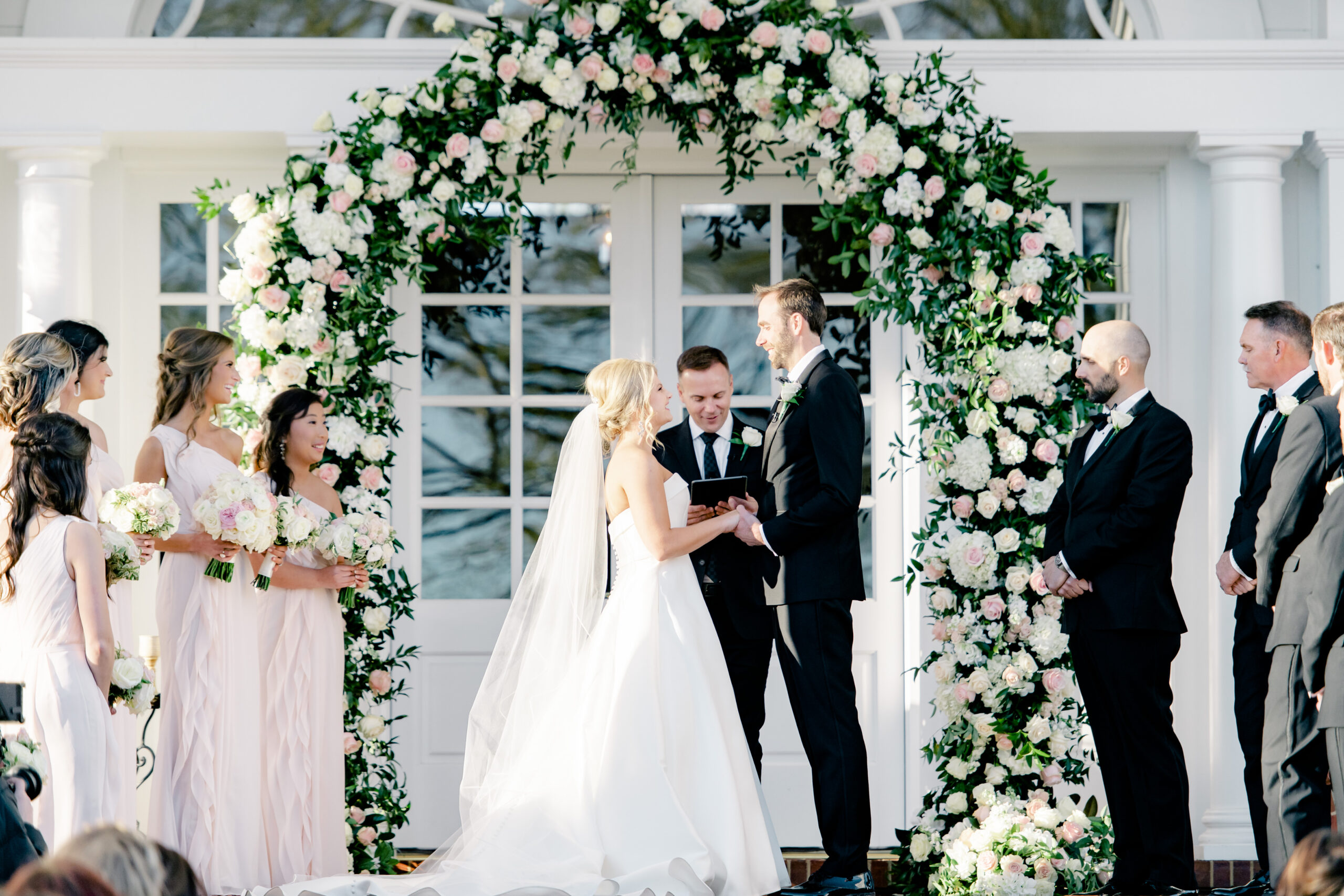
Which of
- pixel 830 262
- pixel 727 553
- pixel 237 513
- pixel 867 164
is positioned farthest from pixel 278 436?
pixel 867 164

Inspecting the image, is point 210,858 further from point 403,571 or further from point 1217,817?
point 1217,817

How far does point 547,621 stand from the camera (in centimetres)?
492

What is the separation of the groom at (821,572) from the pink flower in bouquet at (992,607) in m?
0.56

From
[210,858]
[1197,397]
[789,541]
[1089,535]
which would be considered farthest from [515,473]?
[1197,397]

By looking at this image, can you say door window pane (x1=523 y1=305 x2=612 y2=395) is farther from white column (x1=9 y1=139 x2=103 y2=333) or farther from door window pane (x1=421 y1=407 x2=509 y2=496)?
white column (x1=9 y1=139 x2=103 y2=333)

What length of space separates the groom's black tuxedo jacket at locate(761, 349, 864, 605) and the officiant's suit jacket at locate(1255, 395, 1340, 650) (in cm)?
136

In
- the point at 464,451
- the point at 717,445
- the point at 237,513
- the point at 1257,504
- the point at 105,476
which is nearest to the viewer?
the point at 237,513

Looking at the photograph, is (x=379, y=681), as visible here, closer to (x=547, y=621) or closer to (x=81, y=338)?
(x=547, y=621)

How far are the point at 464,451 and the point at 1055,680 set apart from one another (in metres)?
2.72

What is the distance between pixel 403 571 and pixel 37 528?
66.5 inches

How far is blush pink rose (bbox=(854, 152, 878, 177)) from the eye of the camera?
5227mm

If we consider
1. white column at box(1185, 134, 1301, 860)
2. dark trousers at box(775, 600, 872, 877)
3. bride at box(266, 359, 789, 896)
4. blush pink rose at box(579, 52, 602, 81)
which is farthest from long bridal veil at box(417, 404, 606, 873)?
white column at box(1185, 134, 1301, 860)

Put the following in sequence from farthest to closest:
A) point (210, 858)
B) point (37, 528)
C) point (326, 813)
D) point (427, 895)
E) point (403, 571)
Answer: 1. point (403, 571)
2. point (326, 813)
3. point (210, 858)
4. point (427, 895)
5. point (37, 528)

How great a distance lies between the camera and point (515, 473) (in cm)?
611
